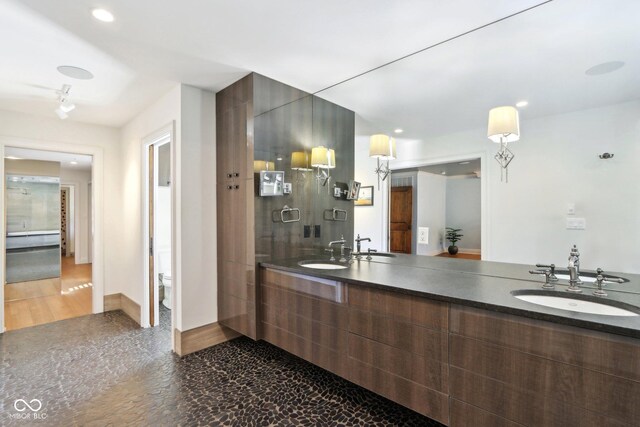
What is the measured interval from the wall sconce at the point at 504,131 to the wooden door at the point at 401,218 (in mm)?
571

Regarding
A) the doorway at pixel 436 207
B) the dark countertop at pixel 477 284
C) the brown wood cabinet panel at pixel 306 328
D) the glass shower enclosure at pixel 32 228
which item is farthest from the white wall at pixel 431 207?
the glass shower enclosure at pixel 32 228

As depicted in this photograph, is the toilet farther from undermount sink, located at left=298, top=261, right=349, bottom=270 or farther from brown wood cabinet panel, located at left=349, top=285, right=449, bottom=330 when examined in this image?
brown wood cabinet panel, located at left=349, top=285, right=449, bottom=330

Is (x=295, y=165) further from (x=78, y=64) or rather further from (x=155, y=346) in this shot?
(x=155, y=346)

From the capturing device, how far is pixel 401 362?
160 centimetres

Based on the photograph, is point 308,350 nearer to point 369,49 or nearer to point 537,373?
point 537,373

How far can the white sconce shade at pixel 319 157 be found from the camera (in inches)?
111

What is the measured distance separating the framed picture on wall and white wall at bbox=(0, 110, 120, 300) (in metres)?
3.39

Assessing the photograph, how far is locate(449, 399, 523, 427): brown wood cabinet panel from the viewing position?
50.1 inches

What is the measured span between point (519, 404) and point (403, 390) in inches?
21.9

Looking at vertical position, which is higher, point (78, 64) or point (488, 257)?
point (78, 64)

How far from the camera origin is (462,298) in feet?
4.55

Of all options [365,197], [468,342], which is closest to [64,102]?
[365,197]

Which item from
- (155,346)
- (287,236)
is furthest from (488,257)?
(155,346)

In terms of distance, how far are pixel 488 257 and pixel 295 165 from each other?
5.87 ft
